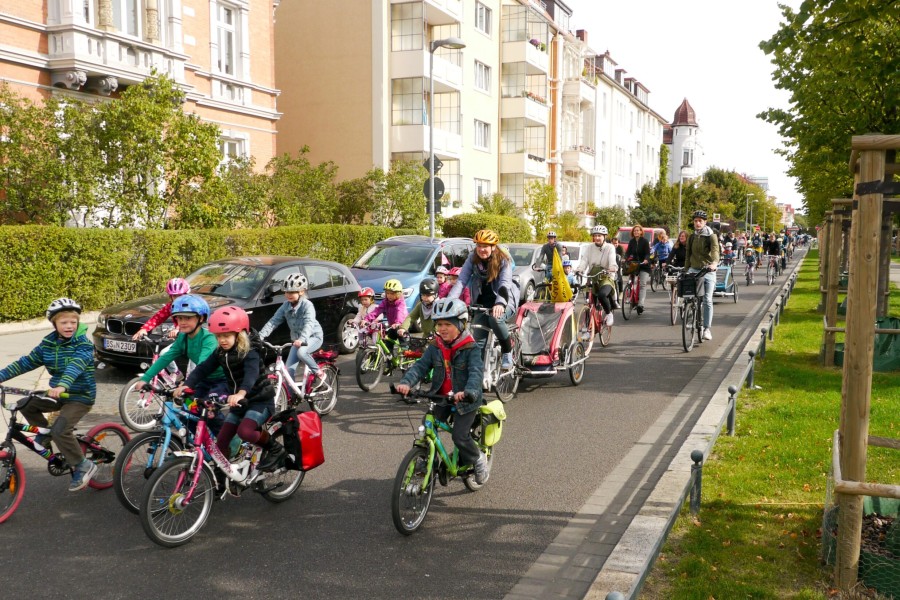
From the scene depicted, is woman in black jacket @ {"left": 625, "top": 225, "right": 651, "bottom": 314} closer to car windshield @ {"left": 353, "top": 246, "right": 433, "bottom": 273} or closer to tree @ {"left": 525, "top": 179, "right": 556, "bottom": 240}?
car windshield @ {"left": 353, "top": 246, "right": 433, "bottom": 273}

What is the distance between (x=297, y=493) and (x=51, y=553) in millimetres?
1743

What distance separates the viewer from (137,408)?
815 cm

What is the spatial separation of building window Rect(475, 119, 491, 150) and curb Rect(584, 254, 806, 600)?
34.1m

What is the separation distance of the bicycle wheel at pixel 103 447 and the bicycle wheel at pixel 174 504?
1176 millimetres

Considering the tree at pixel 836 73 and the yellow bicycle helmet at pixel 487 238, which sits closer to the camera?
the tree at pixel 836 73

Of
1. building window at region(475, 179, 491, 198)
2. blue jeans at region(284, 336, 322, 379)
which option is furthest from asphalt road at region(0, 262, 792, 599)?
building window at region(475, 179, 491, 198)

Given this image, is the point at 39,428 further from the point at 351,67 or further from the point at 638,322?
the point at 351,67

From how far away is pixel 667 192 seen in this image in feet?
223

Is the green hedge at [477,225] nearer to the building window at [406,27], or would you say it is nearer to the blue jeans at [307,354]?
the building window at [406,27]

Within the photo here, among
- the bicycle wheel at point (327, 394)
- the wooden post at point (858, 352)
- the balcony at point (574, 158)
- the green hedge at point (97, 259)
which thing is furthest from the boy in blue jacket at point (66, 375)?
the balcony at point (574, 158)

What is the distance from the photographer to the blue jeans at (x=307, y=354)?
826 centimetres

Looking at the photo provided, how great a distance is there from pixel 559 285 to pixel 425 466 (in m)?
5.92

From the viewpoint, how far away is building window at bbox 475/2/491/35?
40.2m

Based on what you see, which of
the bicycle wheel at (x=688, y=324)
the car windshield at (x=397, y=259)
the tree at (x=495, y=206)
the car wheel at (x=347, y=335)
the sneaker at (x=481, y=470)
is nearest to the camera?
the sneaker at (x=481, y=470)
